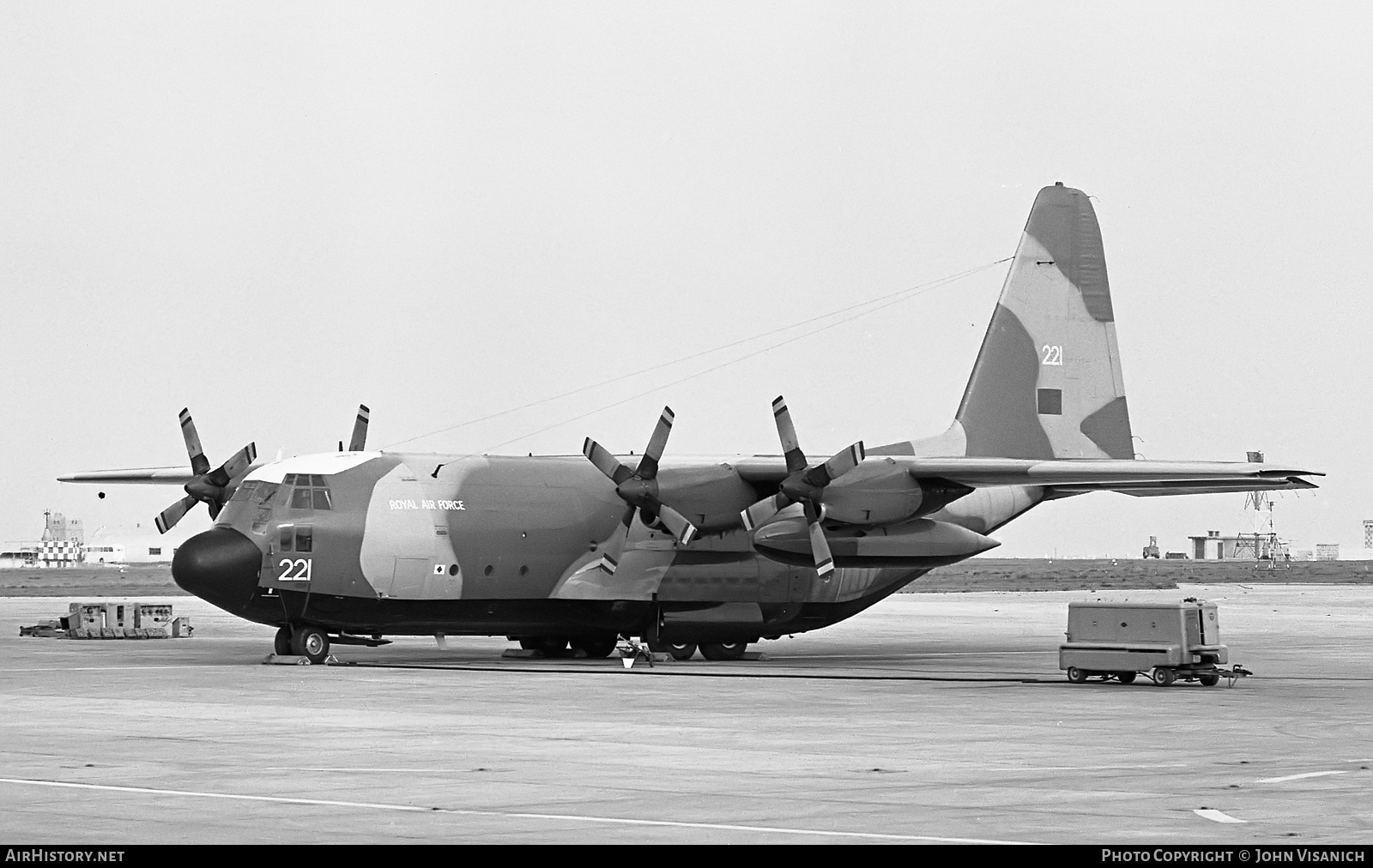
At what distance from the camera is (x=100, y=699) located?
22.7 meters

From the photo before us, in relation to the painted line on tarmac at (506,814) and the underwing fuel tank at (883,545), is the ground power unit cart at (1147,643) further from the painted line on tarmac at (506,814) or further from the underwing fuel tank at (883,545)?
the painted line on tarmac at (506,814)

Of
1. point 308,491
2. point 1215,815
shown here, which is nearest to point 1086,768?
point 1215,815

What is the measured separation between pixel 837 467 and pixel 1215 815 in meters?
18.8

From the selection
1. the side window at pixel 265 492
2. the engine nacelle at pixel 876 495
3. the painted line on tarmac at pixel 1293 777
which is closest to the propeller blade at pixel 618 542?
the engine nacelle at pixel 876 495

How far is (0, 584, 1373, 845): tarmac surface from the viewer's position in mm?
11711

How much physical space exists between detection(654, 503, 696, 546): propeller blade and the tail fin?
7.85m

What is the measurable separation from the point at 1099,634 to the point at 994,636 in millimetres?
17028

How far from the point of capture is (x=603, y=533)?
33125 mm

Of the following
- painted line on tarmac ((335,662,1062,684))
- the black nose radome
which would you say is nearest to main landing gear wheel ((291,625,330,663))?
painted line on tarmac ((335,662,1062,684))

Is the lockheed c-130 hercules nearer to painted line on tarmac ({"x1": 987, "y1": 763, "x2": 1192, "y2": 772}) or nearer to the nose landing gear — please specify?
the nose landing gear

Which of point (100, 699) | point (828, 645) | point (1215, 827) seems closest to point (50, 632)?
point (828, 645)

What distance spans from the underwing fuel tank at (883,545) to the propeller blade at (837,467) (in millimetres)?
756

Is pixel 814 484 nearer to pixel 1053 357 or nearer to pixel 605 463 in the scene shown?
pixel 605 463

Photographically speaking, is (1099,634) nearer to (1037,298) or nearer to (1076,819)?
(1037,298)
